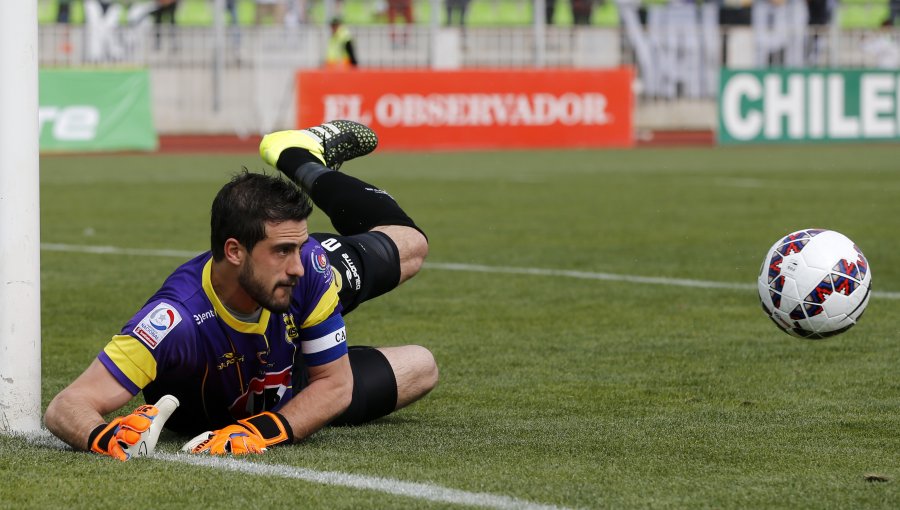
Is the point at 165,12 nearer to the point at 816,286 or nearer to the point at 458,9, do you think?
the point at 458,9

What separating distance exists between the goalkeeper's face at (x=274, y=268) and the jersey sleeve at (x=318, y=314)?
0.84 feet

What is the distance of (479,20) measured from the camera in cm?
3319

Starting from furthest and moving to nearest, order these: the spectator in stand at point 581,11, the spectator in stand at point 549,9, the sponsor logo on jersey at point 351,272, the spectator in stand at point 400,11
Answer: the spectator in stand at point 581,11 → the spectator in stand at point 549,9 → the spectator in stand at point 400,11 → the sponsor logo on jersey at point 351,272

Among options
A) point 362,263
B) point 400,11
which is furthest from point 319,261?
point 400,11

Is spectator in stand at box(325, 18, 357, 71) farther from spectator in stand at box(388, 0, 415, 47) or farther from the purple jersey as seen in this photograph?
the purple jersey

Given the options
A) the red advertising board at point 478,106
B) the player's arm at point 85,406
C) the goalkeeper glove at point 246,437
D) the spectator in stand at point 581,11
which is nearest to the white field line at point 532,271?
the goalkeeper glove at point 246,437

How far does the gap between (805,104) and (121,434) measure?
24685mm

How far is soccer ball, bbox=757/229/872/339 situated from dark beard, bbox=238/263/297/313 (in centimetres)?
246

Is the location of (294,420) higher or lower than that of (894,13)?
lower

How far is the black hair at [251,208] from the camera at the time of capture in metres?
4.96

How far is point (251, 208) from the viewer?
4965mm

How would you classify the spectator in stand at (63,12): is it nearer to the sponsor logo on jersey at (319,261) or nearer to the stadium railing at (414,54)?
the stadium railing at (414,54)

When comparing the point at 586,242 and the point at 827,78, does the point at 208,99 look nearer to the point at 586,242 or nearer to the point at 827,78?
the point at 827,78

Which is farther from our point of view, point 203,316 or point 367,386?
point 367,386
